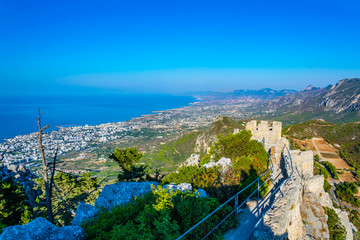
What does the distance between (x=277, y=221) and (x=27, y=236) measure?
6792mm

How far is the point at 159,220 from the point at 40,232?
309cm

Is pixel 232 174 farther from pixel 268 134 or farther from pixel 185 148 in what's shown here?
pixel 185 148

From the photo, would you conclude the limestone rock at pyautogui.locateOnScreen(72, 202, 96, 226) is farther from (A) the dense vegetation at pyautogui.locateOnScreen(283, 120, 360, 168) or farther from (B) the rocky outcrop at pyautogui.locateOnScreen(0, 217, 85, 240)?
(A) the dense vegetation at pyautogui.locateOnScreen(283, 120, 360, 168)

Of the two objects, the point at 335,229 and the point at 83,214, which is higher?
the point at 83,214

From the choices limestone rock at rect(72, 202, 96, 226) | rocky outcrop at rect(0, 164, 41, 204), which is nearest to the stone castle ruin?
limestone rock at rect(72, 202, 96, 226)

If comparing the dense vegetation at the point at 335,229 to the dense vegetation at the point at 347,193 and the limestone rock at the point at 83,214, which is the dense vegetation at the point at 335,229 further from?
the dense vegetation at the point at 347,193

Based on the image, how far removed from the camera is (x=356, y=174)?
35.4m

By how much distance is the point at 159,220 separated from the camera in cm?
423

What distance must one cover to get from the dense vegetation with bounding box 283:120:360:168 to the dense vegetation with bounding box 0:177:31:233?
5640 cm

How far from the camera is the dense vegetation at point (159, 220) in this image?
3943mm

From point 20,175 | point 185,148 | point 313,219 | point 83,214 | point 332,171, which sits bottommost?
point 185,148

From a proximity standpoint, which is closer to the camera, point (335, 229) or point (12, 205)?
point (12, 205)

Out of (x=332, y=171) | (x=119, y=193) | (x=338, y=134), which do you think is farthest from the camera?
(x=338, y=134)

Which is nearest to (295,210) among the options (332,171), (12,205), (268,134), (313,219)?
(313,219)
